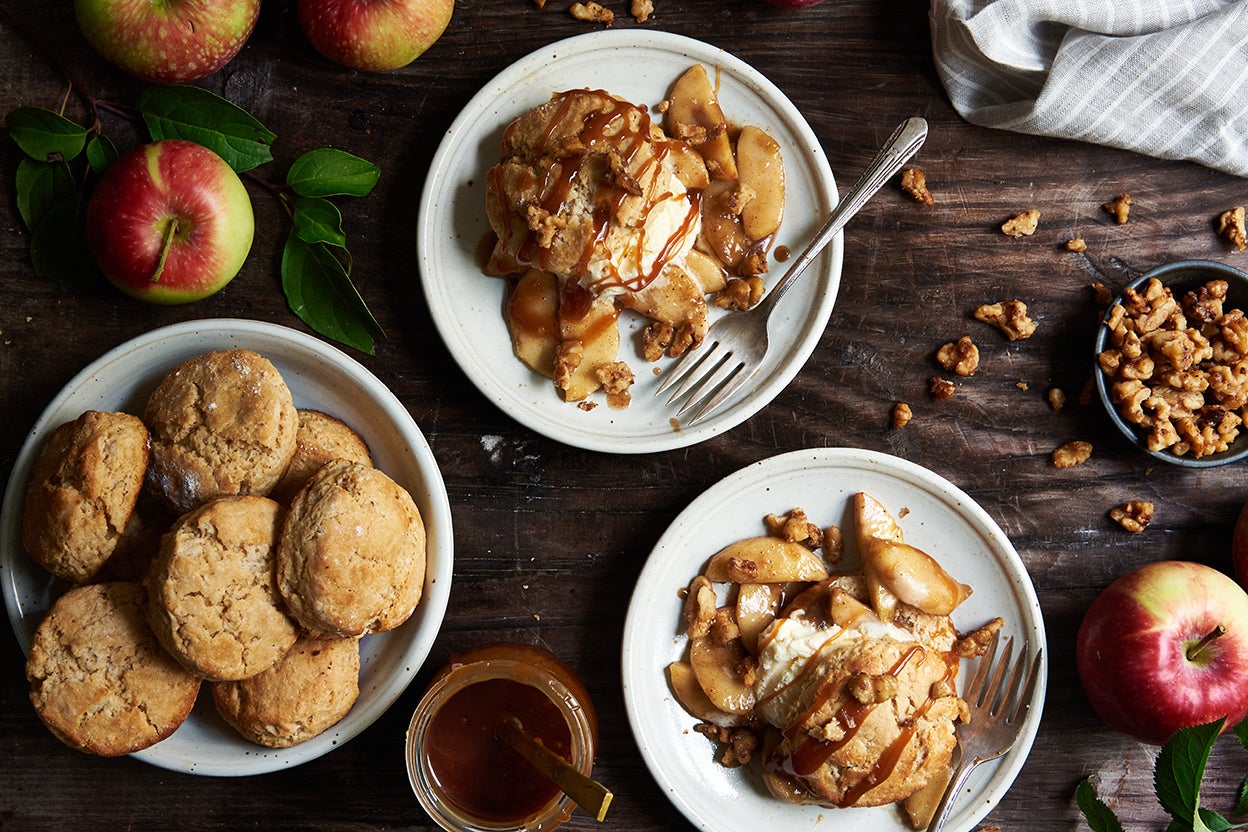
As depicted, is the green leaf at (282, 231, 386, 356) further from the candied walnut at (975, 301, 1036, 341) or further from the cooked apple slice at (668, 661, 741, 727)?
the candied walnut at (975, 301, 1036, 341)

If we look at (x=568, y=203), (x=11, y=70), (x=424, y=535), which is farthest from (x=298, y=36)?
(x=424, y=535)

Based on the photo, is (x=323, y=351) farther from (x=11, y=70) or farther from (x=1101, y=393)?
(x=1101, y=393)

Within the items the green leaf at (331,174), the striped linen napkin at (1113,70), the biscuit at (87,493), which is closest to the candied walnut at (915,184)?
the striped linen napkin at (1113,70)

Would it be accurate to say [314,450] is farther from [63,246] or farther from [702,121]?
[702,121]

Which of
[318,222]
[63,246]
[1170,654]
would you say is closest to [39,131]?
[63,246]

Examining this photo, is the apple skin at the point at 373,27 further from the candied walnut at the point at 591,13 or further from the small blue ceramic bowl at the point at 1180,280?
the small blue ceramic bowl at the point at 1180,280

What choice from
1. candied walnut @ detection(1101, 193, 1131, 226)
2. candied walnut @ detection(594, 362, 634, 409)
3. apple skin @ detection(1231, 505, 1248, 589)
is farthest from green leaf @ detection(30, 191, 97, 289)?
apple skin @ detection(1231, 505, 1248, 589)
